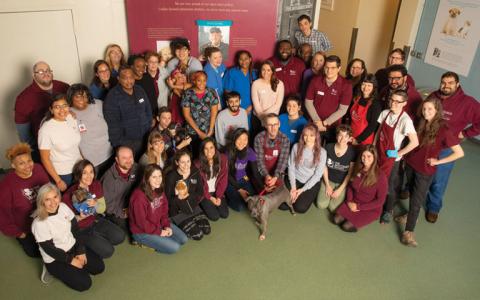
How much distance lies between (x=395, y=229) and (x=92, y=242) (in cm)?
317

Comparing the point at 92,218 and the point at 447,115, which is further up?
the point at 447,115

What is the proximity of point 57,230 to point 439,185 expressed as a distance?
12.6 ft

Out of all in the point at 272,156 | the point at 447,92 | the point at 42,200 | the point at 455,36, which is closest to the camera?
the point at 42,200

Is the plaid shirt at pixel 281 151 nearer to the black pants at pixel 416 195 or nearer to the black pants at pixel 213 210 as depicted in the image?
the black pants at pixel 213 210

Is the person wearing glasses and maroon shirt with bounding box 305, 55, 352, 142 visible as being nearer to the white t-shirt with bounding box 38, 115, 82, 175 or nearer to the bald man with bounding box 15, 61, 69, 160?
the white t-shirt with bounding box 38, 115, 82, 175

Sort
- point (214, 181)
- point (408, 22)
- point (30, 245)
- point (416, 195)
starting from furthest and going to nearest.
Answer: point (408, 22) < point (214, 181) < point (416, 195) < point (30, 245)

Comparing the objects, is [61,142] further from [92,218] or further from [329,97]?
[329,97]

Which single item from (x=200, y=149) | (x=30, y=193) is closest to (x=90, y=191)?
(x=30, y=193)

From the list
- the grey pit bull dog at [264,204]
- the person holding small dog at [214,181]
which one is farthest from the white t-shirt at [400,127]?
the person holding small dog at [214,181]

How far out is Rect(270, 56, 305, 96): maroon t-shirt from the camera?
A: 5.08 m

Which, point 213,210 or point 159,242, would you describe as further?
point 213,210

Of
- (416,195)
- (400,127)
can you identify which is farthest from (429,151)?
(416,195)

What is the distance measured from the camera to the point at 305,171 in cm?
448

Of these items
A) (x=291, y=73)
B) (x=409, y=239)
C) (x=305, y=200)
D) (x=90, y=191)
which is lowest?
(x=409, y=239)
